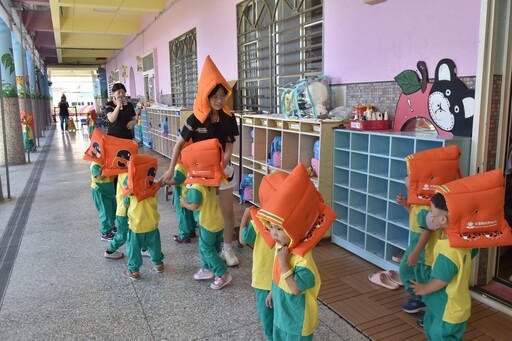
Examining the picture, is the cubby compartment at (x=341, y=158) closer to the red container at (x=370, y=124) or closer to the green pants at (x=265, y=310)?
the red container at (x=370, y=124)

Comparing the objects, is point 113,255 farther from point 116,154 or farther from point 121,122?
point 121,122

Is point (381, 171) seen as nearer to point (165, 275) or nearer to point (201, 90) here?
point (201, 90)

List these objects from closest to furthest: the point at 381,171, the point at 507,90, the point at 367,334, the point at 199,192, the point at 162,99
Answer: the point at 367,334
the point at 507,90
the point at 199,192
the point at 381,171
the point at 162,99

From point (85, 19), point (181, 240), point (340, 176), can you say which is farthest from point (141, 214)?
point (85, 19)

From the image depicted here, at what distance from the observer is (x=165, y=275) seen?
131 inches

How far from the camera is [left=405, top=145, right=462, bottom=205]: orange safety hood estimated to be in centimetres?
245

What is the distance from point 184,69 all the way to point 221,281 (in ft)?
23.3

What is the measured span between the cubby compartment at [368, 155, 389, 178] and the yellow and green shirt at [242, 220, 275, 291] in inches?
65.3

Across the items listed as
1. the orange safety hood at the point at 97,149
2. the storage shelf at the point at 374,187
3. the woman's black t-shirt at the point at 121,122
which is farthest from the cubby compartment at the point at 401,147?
the woman's black t-shirt at the point at 121,122

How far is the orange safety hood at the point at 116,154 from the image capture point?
353cm

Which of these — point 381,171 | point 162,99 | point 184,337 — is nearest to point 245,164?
point 381,171

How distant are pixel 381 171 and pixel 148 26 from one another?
10503 mm

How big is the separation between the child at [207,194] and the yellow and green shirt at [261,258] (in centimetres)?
91

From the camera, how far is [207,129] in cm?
316
